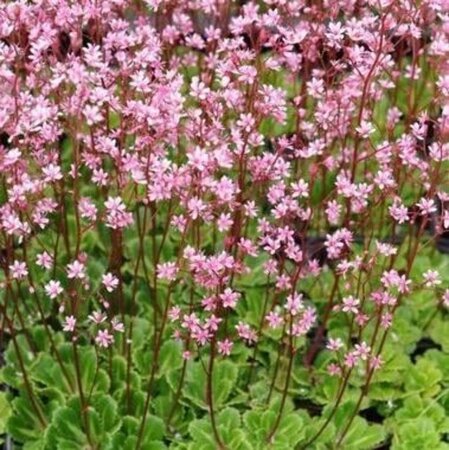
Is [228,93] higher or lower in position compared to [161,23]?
lower

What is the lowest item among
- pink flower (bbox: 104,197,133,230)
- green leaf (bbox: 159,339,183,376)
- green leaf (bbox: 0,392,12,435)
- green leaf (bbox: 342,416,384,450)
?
green leaf (bbox: 0,392,12,435)

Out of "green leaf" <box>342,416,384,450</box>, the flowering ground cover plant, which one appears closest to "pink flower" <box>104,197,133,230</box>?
the flowering ground cover plant

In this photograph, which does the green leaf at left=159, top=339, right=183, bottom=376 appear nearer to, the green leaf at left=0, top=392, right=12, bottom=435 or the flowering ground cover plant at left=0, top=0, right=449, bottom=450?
the flowering ground cover plant at left=0, top=0, right=449, bottom=450

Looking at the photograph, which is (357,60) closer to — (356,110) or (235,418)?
(356,110)

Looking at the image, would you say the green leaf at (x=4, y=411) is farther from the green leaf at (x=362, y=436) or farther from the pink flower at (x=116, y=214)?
the green leaf at (x=362, y=436)

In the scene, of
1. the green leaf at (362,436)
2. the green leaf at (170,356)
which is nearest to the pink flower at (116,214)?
the green leaf at (170,356)

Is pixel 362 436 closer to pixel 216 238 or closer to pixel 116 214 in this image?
pixel 216 238

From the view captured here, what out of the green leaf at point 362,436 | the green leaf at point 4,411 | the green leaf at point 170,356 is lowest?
the green leaf at point 4,411

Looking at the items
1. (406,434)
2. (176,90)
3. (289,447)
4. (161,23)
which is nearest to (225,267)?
(176,90)
